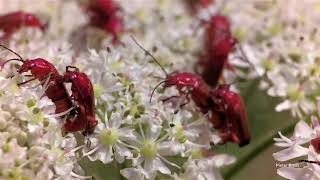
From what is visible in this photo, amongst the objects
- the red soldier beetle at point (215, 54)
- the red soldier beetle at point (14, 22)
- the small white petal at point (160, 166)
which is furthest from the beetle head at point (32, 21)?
the small white petal at point (160, 166)

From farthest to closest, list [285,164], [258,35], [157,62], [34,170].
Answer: [258,35]
[157,62]
[285,164]
[34,170]

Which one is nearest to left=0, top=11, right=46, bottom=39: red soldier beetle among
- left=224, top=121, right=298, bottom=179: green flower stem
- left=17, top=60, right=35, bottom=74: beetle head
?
left=17, top=60, right=35, bottom=74: beetle head

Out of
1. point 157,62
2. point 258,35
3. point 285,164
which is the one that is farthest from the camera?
point 258,35

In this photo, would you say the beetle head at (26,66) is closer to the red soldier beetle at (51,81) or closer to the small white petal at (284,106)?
the red soldier beetle at (51,81)

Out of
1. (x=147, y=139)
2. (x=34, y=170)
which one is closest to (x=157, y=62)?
(x=147, y=139)

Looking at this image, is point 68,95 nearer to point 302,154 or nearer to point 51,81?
point 51,81

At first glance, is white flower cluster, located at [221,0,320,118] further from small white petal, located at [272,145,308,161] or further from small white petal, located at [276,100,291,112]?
small white petal, located at [272,145,308,161]

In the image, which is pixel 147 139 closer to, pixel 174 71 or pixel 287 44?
pixel 174 71
